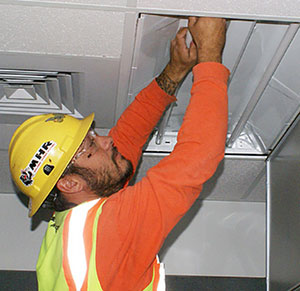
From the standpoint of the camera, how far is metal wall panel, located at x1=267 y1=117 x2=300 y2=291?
2.07 metres

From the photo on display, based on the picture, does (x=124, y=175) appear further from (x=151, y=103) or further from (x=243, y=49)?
(x=243, y=49)

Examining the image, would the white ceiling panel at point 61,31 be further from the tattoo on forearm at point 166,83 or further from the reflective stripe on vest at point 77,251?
the reflective stripe on vest at point 77,251

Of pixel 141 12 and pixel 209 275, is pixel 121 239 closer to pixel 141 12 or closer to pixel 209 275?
pixel 141 12

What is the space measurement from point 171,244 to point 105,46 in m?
1.24

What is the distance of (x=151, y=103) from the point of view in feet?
5.95

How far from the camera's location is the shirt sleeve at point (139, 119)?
5.92 feet

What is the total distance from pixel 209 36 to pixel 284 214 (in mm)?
988

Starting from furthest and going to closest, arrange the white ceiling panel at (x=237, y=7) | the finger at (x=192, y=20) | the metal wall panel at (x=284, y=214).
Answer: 1. the metal wall panel at (x=284, y=214)
2. the finger at (x=192, y=20)
3. the white ceiling panel at (x=237, y=7)

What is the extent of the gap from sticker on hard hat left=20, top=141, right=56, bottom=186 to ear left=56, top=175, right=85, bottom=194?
9cm

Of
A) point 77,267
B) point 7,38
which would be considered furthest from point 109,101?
point 77,267

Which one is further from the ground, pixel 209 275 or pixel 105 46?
pixel 105 46

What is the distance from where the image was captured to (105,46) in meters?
1.59

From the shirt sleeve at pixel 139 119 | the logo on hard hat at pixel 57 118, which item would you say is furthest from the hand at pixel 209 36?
the logo on hard hat at pixel 57 118

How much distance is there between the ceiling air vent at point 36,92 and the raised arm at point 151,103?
214 mm
